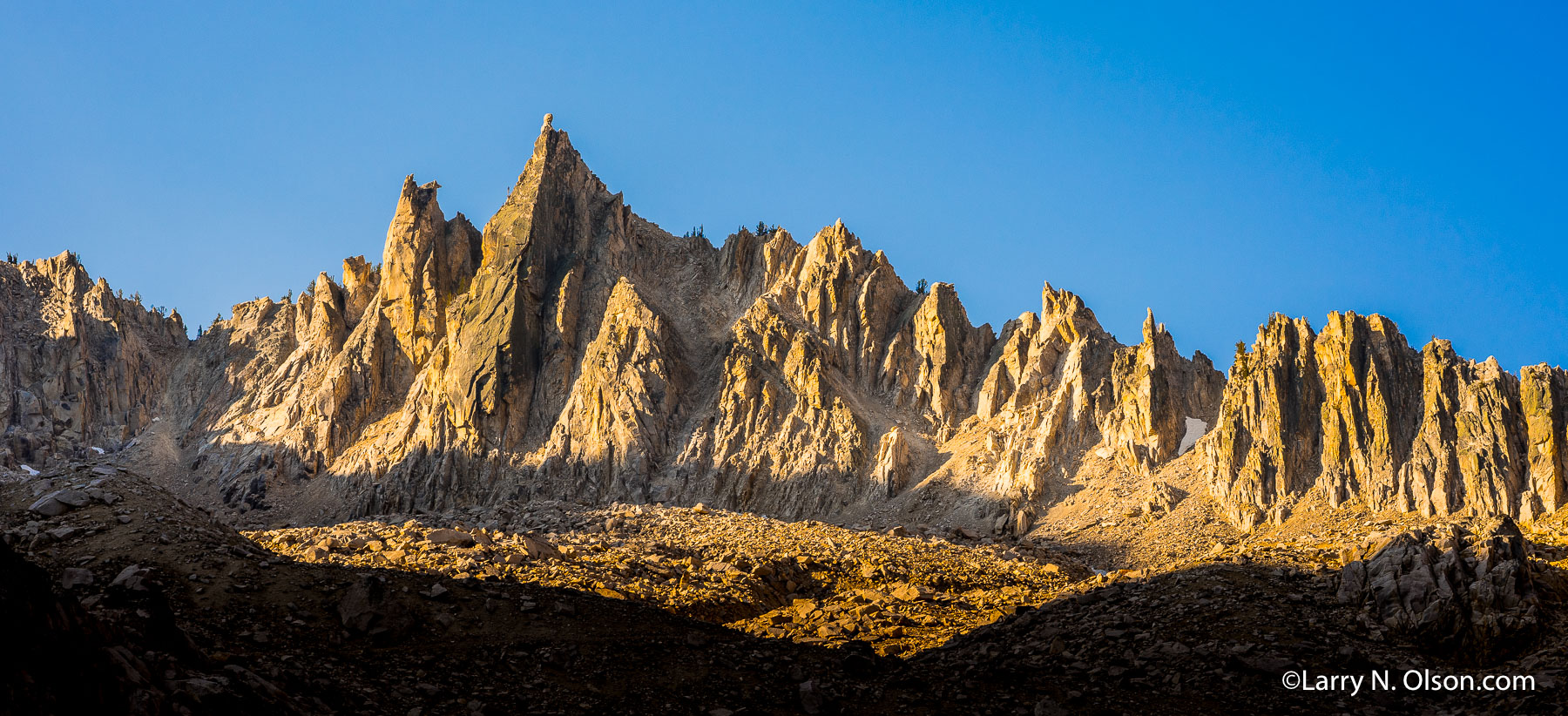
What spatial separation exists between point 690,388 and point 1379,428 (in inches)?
2000

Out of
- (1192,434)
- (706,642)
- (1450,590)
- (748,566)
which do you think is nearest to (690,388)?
(1192,434)

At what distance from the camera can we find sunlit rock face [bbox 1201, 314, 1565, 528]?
49.7 m

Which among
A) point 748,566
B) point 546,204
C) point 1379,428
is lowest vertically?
point 748,566

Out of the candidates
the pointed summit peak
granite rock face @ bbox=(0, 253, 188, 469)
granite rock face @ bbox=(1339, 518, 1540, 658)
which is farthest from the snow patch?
granite rock face @ bbox=(0, 253, 188, 469)

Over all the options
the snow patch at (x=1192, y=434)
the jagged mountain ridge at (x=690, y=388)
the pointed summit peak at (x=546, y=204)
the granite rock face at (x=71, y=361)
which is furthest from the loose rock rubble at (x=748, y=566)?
the granite rock face at (x=71, y=361)

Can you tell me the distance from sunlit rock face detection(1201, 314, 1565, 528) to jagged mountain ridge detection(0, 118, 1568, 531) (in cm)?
17

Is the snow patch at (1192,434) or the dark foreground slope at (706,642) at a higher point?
the snow patch at (1192,434)

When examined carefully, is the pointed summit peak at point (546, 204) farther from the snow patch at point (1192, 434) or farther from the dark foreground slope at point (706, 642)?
the dark foreground slope at point (706, 642)

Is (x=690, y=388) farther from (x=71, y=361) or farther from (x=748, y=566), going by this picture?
(x=71, y=361)

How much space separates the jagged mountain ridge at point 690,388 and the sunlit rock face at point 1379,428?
0.17m

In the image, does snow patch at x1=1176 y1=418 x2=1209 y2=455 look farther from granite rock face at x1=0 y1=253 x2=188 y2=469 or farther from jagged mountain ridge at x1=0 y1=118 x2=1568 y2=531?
granite rock face at x1=0 y1=253 x2=188 y2=469

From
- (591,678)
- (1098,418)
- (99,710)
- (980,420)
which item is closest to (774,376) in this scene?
(980,420)

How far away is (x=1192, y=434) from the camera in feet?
229

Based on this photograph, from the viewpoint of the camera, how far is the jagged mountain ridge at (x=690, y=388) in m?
58.1
